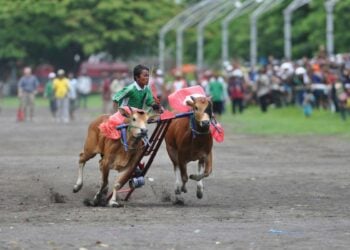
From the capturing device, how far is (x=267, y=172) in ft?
66.8

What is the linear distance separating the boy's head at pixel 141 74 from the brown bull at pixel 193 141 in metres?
0.58

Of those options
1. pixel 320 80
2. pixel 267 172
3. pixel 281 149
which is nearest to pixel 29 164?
pixel 267 172

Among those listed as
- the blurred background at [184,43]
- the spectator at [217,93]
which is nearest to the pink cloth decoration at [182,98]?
the blurred background at [184,43]

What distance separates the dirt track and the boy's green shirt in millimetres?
1186

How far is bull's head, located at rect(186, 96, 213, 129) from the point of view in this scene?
15102 millimetres

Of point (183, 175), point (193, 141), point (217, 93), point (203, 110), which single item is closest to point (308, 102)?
point (217, 93)

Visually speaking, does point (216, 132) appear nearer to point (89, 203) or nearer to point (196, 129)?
point (196, 129)

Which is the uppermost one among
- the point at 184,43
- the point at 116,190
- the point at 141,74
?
the point at 184,43

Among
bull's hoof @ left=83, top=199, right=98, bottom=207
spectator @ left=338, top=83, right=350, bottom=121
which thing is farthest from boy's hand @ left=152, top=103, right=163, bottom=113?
spectator @ left=338, top=83, right=350, bottom=121

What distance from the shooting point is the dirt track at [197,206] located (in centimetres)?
1151

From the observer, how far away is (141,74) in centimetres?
1539

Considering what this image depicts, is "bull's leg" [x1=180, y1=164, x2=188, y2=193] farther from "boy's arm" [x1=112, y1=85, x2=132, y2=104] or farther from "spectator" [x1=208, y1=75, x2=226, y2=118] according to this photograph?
"spectator" [x1=208, y1=75, x2=226, y2=118]

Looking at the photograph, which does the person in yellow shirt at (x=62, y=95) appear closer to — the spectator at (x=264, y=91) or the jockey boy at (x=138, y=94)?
the spectator at (x=264, y=91)

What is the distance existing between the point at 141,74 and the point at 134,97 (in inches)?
13.4
